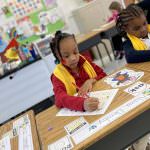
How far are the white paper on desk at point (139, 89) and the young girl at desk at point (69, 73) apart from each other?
27 cm

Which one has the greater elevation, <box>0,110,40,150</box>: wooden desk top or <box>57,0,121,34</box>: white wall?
<box>57,0,121,34</box>: white wall

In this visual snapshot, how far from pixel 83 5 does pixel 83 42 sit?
109 cm

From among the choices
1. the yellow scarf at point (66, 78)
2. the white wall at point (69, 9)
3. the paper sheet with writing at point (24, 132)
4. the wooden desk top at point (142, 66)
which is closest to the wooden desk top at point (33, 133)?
the paper sheet with writing at point (24, 132)

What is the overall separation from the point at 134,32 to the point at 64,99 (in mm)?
613

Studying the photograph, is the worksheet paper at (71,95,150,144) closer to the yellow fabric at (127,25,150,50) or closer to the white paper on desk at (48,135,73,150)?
the white paper on desk at (48,135,73,150)

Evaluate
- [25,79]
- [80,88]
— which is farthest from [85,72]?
[25,79]

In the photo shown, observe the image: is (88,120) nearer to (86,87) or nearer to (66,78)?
(86,87)

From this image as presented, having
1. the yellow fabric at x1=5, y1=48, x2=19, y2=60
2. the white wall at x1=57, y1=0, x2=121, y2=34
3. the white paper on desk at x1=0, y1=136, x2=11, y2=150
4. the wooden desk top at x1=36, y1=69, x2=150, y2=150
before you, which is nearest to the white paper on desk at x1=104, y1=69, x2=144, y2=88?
the wooden desk top at x1=36, y1=69, x2=150, y2=150

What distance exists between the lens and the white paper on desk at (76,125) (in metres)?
1.18

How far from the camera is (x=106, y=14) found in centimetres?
456

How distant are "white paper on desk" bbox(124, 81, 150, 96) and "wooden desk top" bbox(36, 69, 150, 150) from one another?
0.08 feet

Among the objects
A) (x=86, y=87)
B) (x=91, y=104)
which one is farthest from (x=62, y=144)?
(x=86, y=87)

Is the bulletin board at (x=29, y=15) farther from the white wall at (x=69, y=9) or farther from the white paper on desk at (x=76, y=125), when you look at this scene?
the white paper on desk at (x=76, y=125)

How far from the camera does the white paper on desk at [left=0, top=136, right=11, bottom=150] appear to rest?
1.35m
